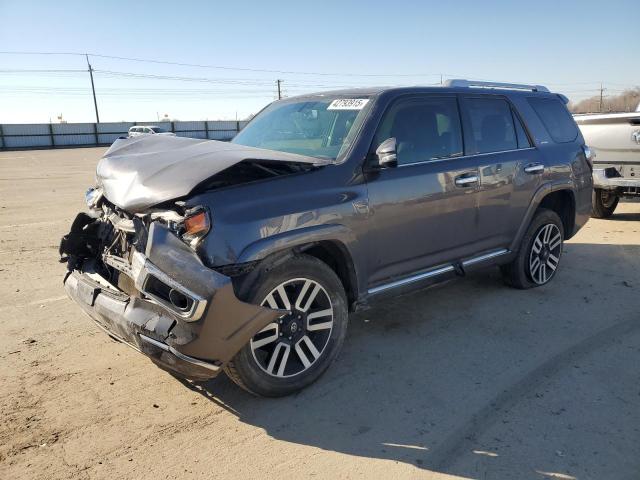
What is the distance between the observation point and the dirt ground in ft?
9.11

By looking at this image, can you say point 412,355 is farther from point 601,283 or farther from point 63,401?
point 601,283

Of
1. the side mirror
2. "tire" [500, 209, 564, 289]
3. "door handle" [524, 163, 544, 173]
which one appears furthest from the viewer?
"tire" [500, 209, 564, 289]

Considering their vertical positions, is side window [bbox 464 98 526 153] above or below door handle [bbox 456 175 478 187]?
above

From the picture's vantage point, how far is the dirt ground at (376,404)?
2777 mm

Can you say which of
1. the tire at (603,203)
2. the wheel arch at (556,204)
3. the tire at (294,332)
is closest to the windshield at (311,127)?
the tire at (294,332)

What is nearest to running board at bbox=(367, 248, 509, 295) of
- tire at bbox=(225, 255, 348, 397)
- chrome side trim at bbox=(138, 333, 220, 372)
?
tire at bbox=(225, 255, 348, 397)

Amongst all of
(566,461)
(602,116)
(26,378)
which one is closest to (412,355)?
(566,461)

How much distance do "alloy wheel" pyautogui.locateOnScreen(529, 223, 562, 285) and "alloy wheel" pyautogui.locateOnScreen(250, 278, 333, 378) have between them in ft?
9.50

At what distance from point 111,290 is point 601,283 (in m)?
5.00

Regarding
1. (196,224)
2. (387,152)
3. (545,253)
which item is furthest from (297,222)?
(545,253)

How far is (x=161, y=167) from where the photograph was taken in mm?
3387

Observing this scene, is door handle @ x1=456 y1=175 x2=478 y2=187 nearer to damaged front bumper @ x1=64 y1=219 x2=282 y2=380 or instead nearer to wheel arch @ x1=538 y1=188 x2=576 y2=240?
wheel arch @ x1=538 y1=188 x2=576 y2=240

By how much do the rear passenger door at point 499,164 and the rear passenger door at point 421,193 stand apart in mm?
151

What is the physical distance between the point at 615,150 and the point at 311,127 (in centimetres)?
632
